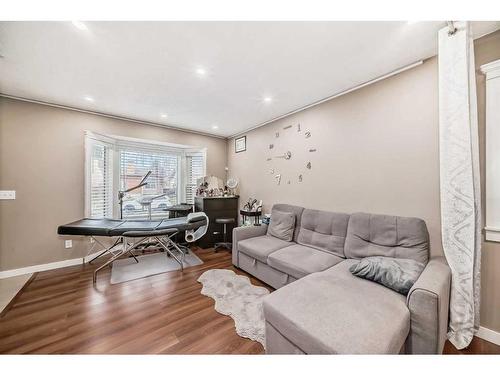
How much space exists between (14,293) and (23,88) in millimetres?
2498

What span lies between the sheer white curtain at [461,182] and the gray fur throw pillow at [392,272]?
26 centimetres

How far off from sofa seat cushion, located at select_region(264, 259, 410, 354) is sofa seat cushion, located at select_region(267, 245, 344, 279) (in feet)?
1.22

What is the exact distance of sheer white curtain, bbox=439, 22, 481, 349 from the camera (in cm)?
136

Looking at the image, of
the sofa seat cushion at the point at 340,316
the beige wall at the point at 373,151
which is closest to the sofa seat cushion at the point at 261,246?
the beige wall at the point at 373,151

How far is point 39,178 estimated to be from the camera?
278 centimetres

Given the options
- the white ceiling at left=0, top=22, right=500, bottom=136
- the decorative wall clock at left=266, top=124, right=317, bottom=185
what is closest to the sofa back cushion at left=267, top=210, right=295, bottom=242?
→ the decorative wall clock at left=266, top=124, right=317, bottom=185

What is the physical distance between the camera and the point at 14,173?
2.62 metres

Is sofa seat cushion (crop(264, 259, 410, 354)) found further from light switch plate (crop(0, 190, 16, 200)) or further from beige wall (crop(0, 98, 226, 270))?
light switch plate (crop(0, 190, 16, 200))

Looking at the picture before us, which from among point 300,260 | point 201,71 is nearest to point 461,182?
point 300,260

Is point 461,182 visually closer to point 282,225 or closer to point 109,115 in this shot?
point 282,225

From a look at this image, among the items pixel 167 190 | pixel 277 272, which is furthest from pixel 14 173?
pixel 277 272
